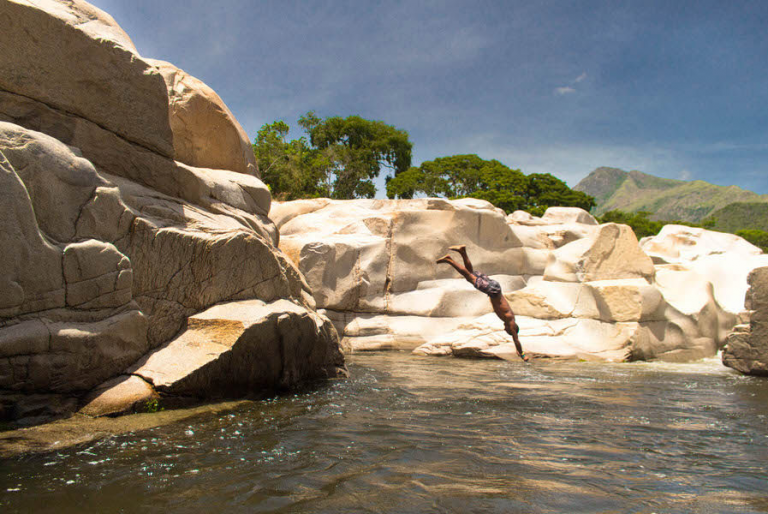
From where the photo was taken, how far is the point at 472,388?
8055mm

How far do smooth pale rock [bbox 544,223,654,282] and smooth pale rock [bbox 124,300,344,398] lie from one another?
375 inches

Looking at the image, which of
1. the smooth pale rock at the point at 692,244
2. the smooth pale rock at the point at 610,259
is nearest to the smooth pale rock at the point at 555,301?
the smooth pale rock at the point at 610,259

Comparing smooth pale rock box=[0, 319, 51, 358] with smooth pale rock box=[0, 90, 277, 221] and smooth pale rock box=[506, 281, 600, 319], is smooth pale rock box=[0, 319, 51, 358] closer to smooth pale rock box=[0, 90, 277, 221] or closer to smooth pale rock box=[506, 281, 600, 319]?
smooth pale rock box=[0, 90, 277, 221]

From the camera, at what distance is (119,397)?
5227 millimetres

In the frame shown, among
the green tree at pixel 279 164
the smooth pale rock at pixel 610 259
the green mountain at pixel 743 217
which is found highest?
the green mountain at pixel 743 217

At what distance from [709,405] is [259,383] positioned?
6.11 metres

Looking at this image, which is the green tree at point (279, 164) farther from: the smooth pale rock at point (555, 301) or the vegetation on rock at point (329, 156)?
the smooth pale rock at point (555, 301)

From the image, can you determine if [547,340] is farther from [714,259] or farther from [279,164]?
[279,164]

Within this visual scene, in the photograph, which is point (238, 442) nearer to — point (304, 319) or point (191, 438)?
point (191, 438)

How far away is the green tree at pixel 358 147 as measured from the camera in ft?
124

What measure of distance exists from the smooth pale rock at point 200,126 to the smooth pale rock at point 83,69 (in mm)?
2123

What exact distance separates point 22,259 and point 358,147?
37782mm

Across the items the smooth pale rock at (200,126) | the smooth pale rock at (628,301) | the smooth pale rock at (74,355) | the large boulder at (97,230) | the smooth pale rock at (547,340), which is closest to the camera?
the smooth pale rock at (74,355)

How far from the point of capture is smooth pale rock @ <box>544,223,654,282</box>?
14.4 m
